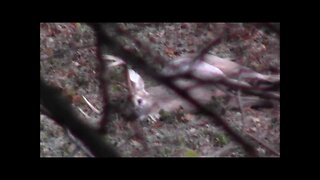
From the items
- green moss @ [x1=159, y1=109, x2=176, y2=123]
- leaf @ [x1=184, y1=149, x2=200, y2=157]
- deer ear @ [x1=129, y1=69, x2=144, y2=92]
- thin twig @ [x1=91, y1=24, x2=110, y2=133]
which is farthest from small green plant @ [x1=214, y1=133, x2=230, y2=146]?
thin twig @ [x1=91, y1=24, x2=110, y2=133]

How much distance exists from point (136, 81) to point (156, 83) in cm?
10

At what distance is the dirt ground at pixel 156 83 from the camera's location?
2.00m

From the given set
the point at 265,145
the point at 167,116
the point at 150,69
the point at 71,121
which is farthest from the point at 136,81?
the point at 265,145

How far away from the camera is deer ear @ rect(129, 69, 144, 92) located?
6.55ft

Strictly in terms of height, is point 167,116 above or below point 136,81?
below

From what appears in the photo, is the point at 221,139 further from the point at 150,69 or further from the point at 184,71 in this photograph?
the point at 150,69

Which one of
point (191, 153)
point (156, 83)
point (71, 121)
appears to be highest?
point (156, 83)

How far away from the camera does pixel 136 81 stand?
2.00 metres

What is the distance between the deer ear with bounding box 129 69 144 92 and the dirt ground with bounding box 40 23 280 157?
0.03 m

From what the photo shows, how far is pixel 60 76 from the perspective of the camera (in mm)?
2004

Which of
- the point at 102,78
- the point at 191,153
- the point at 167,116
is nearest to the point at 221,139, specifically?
the point at 191,153
